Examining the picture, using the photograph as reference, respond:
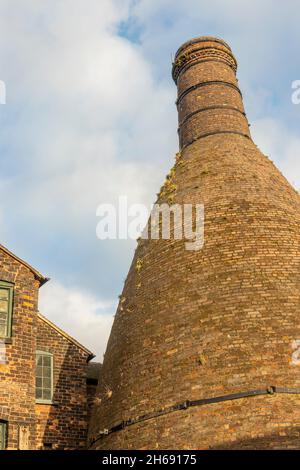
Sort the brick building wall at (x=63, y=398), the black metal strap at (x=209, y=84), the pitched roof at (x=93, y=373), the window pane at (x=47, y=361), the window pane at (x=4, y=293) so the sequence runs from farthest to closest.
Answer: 1. the black metal strap at (x=209, y=84)
2. the pitched roof at (x=93, y=373)
3. the window pane at (x=47, y=361)
4. the brick building wall at (x=63, y=398)
5. the window pane at (x=4, y=293)

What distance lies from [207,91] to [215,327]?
30.0 feet

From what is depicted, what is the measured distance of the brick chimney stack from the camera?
16672mm

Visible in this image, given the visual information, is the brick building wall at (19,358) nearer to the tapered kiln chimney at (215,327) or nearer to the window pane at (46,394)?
the tapered kiln chimney at (215,327)

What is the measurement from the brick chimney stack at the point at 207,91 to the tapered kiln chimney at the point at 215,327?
1573mm

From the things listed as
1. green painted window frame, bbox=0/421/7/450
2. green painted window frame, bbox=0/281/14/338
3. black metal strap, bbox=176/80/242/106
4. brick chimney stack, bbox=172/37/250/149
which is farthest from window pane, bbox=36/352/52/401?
black metal strap, bbox=176/80/242/106

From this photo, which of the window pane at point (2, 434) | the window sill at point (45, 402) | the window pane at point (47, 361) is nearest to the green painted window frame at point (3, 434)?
the window pane at point (2, 434)

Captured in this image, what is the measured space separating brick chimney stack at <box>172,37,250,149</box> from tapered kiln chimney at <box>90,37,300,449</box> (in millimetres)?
1573

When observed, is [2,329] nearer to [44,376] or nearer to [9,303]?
[9,303]

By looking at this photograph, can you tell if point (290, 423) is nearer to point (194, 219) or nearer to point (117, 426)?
point (117, 426)

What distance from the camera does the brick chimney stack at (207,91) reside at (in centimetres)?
1667

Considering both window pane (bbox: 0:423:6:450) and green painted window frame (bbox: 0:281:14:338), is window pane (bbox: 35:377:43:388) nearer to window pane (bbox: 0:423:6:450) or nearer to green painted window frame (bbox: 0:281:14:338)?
green painted window frame (bbox: 0:281:14:338)
